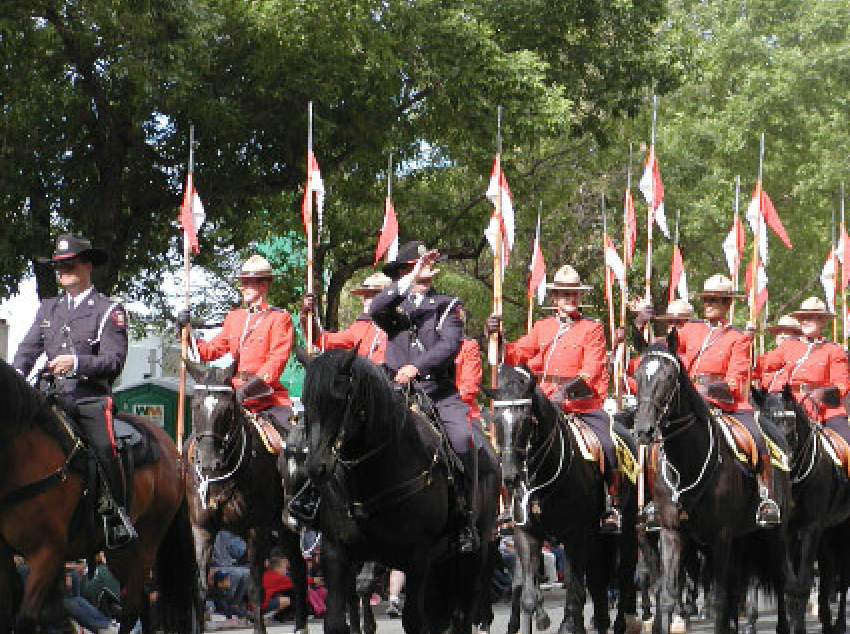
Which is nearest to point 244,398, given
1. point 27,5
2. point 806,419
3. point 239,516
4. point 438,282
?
point 239,516

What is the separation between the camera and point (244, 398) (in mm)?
15711

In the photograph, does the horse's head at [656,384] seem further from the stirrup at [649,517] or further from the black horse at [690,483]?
the stirrup at [649,517]

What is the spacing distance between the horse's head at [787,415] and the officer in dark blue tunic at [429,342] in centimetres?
606

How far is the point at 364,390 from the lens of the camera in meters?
9.81

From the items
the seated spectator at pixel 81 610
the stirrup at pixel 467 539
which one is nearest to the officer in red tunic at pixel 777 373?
the seated spectator at pixel 81 610

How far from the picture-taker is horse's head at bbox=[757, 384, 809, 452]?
17.1 meters

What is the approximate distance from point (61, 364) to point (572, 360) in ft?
21.1

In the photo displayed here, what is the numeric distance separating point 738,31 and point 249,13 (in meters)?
21.9

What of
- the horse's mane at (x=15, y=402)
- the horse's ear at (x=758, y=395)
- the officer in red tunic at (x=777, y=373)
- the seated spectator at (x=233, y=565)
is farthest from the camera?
the officer in red tunic at (x=777, y=373)

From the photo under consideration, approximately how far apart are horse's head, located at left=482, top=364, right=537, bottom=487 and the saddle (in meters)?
4.94

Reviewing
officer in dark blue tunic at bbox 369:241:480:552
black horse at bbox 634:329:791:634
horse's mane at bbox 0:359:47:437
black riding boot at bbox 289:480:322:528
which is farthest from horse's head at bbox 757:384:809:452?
horse's mane at bbox 0:359:47:437

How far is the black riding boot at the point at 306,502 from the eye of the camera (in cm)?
967

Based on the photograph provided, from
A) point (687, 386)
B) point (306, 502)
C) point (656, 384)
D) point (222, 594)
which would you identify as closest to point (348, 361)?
point (306, 502)

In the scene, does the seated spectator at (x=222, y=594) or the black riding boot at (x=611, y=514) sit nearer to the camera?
the black riding boot at (x=611, y=514)
